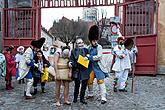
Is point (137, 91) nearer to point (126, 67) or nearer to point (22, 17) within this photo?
point (126, 67)

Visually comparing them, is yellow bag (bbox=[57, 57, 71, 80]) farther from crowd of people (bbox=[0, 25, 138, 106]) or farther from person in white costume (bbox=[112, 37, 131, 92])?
person in white costume (bbox=[112, 37, 131, 92])

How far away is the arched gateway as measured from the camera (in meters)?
17.2

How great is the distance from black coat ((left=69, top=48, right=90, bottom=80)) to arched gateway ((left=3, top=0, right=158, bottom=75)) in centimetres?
728

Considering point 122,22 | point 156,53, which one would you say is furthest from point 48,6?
point 156,53

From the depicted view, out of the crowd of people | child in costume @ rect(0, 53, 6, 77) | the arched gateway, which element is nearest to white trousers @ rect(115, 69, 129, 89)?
the crowd of people

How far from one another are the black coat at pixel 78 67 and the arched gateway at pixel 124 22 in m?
7.28

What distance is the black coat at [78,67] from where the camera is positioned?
33.3 ft

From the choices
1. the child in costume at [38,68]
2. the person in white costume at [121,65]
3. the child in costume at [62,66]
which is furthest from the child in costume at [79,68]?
the person in white costume at [121,65]

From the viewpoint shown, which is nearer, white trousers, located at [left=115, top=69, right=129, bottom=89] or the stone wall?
white trousers, located at [left=115, top=69, right=129, bottom=89]

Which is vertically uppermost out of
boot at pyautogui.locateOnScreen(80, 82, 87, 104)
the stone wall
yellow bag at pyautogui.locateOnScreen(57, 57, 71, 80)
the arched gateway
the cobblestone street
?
the stone wall

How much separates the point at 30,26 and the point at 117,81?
913 centimetres

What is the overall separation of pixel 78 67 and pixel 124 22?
28.3ft

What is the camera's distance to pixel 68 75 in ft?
33.1

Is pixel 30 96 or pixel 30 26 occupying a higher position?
pixel 30 26
